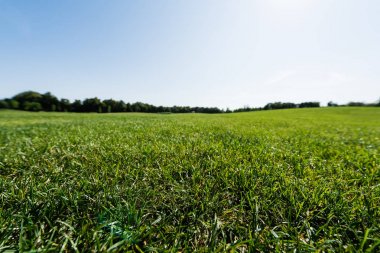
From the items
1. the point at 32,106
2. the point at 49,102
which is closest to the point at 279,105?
the point at 49,102

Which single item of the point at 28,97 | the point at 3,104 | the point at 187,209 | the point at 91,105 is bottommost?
the point at 187,209

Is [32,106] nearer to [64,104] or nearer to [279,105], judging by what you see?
[64,104]

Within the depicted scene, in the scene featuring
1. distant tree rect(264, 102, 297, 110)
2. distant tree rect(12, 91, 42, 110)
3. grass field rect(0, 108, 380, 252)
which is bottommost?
grass field rect(0, 108, 380, 252)

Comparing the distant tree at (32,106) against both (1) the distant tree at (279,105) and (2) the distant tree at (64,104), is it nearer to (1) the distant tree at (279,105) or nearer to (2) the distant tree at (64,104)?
(2) the distant tree at (64,104)

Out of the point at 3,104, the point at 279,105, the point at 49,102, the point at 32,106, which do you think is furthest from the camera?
the point at 279,105

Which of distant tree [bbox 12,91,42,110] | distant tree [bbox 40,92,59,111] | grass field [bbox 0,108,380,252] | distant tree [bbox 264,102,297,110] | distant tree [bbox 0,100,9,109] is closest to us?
grass field [bbox 0,108,380,252]

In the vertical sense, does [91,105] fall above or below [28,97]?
below

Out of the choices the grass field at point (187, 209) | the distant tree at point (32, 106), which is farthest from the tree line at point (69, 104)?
the grass field at point (187, 209)

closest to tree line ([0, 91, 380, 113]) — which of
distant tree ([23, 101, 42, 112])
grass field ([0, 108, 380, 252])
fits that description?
distant tree ([23, 101, 42, 112])

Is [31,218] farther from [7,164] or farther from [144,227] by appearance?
[7,164]

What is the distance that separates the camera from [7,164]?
267cm

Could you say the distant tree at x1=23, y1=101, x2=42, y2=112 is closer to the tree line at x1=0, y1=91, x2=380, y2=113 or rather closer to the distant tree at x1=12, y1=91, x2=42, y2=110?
the tree line at x1=0, y1=91, x2=380, y2=113

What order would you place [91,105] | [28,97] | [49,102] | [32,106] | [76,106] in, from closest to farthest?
[32,106], [49,102], [28,97], [76,106], [91,105]

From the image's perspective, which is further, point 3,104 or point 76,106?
point 76,106
